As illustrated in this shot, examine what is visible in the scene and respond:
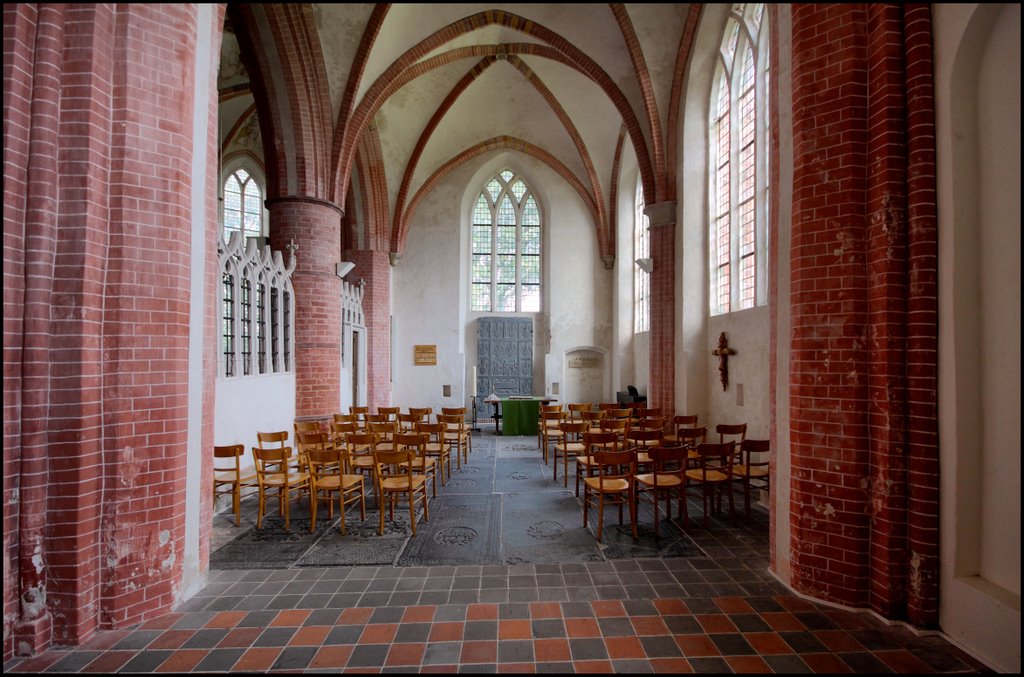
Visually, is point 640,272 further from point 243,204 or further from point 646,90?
point 243,204

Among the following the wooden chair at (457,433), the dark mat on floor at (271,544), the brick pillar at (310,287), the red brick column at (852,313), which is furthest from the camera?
the brick pillar at (310,287)

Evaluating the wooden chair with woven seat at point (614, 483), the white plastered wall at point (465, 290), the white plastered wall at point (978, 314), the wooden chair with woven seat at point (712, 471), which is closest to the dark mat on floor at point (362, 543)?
the wooden chair with woven seat at point (614, 483)

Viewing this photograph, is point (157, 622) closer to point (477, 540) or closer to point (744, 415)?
point (477, 540)

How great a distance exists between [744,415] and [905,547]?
416 centimetres

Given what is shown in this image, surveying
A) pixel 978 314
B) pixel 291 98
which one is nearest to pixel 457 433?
pixel 291 98

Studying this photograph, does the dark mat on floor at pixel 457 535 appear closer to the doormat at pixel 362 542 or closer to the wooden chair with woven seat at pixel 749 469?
the doormat at pixel 362 542

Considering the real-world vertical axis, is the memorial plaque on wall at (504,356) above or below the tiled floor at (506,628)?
above

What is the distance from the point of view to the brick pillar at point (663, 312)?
9.34m

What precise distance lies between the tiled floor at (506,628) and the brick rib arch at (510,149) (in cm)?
1195

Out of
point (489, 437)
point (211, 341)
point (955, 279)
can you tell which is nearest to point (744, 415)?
point (955, 279)

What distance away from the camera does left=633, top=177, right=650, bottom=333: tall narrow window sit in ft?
42.4

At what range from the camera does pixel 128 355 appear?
3.29 metres

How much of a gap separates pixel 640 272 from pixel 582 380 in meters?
3.71

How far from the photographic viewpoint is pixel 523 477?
737 cm
